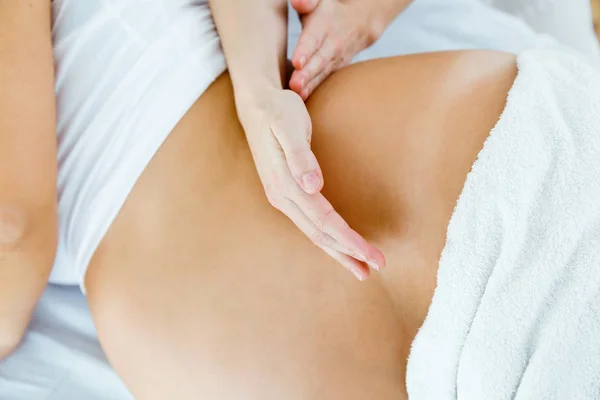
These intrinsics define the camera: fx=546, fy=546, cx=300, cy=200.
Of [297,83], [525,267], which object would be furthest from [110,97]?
[525,267]

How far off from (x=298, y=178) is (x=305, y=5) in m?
0.33

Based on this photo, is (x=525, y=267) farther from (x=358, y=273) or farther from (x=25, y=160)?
(x=25, y=160)

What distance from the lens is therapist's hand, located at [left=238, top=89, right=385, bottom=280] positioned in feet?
1.97

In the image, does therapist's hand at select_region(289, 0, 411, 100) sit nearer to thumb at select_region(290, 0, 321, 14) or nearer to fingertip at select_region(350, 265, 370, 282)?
thumb at select_region(290, 0, 321, 14)

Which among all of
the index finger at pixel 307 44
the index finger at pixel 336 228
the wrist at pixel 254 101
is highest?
the index finger at pixel 307 44

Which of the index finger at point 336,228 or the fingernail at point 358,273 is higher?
the index finger at point 336,228

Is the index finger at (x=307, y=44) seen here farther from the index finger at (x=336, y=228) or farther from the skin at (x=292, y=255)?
the index finger at (x=336, y=228)

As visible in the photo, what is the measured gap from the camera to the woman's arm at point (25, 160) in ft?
2.08

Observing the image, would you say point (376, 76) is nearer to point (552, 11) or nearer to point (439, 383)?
point (439, 383)

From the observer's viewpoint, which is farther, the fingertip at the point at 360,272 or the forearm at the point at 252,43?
the forearm at the point at 252,43

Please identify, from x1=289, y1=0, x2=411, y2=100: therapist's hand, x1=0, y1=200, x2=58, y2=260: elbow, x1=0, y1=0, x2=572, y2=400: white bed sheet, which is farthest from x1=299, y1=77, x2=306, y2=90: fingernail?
x1=0, y1=200, x2=58, y2=260: elbow

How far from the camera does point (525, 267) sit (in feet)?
1.80

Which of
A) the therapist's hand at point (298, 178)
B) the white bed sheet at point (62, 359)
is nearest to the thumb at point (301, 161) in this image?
the therapist's hand at point (298, 178)

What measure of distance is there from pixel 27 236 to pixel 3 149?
105 mm
